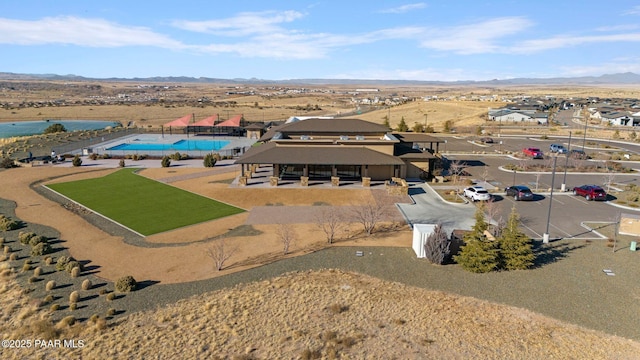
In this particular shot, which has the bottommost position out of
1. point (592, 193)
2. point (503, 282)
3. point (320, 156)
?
point (503, 282)

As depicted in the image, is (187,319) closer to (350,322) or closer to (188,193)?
(350,322)

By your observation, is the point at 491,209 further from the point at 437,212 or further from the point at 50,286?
the point at 50,286

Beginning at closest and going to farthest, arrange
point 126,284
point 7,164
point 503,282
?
point 126,284
point 503,282
point 7,164

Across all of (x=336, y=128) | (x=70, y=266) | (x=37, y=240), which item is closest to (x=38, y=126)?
(x=336, y=128)

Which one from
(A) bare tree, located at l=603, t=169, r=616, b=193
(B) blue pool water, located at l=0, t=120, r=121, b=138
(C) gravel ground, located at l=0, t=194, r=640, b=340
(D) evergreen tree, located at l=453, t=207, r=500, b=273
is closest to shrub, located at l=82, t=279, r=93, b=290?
(C) gravel ground, located at l=0, t=194, r=640, b=340

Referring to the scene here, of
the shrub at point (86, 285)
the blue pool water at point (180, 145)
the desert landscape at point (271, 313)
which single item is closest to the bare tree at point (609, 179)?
the desert landscape at point (271, 313)

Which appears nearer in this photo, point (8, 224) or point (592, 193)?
point (8, 224)

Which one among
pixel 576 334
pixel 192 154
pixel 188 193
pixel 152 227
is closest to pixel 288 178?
pixel 188 193
